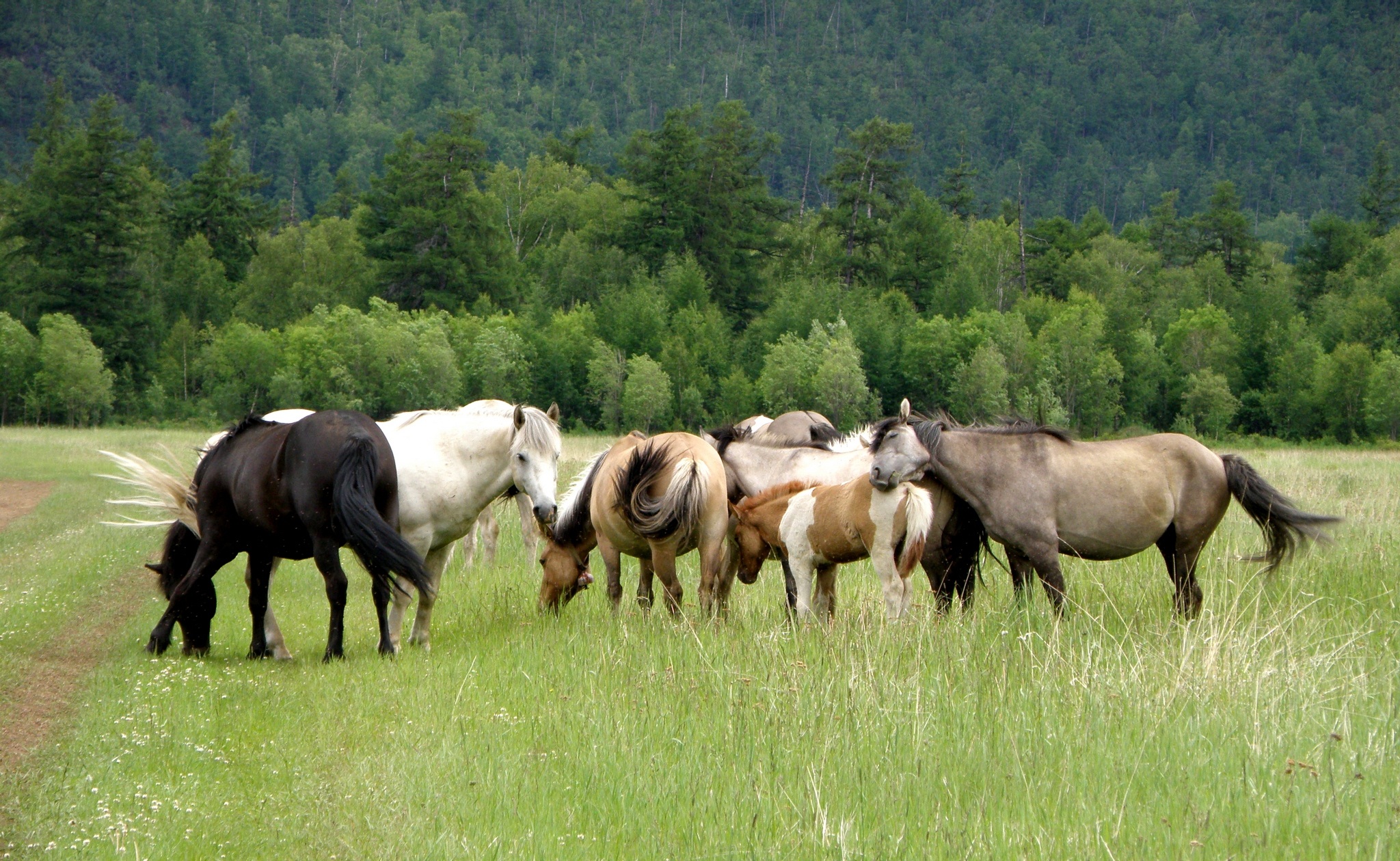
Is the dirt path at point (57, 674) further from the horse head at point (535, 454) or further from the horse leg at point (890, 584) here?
the horse leg at point (890, 584)

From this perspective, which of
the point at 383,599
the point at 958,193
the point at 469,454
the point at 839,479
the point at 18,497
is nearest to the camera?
the point at 383,599

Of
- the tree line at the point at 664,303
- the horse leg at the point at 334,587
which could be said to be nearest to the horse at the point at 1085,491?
the horse leg at the point at 334,587

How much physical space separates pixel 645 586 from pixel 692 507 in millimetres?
1225

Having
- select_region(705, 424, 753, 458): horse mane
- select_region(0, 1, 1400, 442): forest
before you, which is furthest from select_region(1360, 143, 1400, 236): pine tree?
select_region(705, 424, 753, 458): horse mane

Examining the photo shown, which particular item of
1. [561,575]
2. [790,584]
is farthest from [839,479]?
[561,575]

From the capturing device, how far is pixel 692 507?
7875 millimetres

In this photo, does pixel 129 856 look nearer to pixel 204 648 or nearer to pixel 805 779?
pixel 805 779

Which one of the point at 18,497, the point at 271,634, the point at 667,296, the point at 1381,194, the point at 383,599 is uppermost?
the point at 1381,194

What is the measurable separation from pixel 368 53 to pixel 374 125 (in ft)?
139

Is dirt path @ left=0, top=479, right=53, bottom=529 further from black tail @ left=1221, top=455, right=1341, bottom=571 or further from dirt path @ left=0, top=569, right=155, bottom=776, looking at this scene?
black tail @ left=1221, top=455, right=1341, bottom=571

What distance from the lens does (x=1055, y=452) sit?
8.00 m

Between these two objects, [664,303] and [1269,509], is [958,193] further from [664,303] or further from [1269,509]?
[1269,509]

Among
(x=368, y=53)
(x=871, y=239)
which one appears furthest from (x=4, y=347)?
(x=368, y=53)

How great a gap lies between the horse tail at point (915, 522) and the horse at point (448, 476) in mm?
2438
